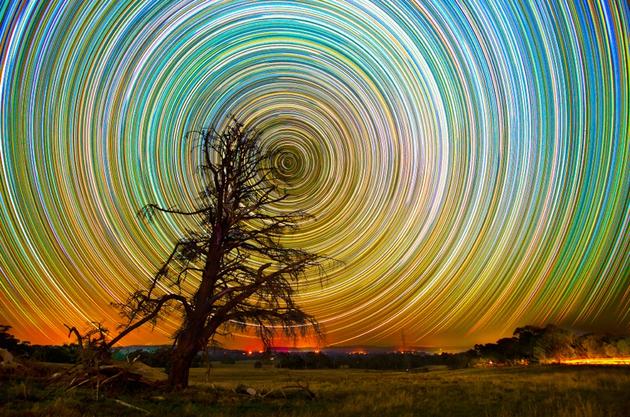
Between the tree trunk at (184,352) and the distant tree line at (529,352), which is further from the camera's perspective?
the distant tree line at (529,352)

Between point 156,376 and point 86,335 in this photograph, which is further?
point 156,376

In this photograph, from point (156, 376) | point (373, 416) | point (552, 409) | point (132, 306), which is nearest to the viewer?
point (373, 416)

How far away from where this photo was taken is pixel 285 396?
39.7 ft

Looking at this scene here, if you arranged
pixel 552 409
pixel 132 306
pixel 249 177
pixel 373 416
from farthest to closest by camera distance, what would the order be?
pixel 249 177
pixel 132 306
pixel 552 409
pixel 373 416

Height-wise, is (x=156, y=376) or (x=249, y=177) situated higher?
(x=249, y=177)

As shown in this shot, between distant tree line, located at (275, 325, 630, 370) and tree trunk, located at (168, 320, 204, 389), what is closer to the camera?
tree trunk, located at (168, 320, 204, 389)

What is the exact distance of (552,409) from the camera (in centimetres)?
977

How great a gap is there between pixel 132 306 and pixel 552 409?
11.4m

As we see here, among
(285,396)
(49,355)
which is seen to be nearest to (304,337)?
(285,396)

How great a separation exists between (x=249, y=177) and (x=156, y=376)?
22.9 ft

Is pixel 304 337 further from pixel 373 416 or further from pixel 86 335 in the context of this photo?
pixel 86 335

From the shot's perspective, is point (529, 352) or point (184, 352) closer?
point (184, 352)

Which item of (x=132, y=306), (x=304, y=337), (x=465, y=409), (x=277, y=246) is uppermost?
(x=277, y=246)

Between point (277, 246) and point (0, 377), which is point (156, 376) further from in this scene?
point (277, 246)
